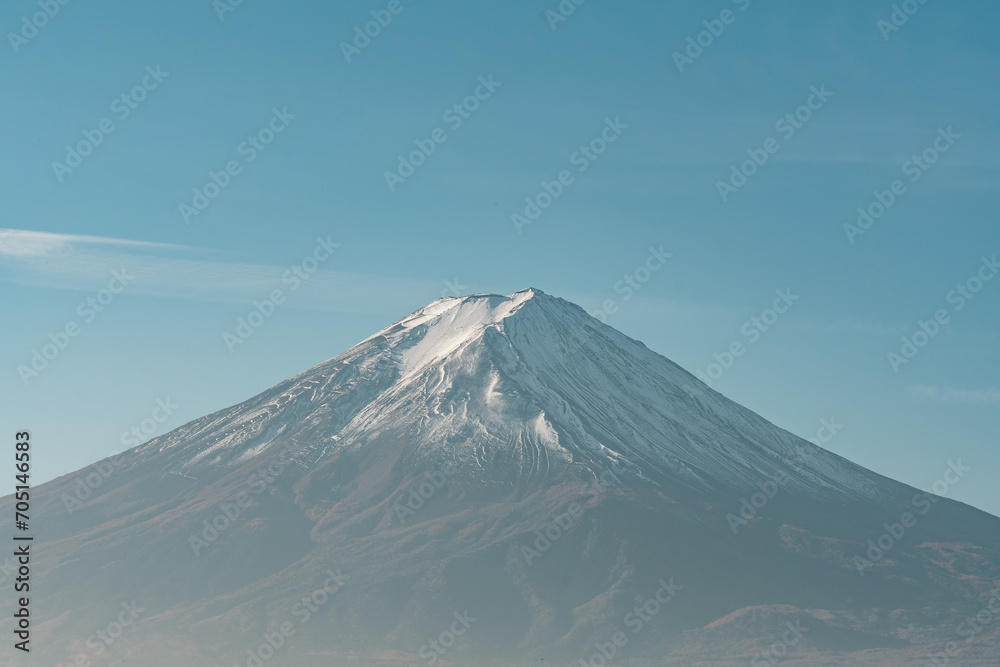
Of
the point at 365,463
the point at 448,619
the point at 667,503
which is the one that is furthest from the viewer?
the point at 365,463

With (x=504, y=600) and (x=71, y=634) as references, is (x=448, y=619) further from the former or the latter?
(x=71, y=634)

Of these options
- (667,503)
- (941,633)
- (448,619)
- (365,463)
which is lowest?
(941,633)

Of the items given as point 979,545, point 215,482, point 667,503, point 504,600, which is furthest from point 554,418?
point 979,545

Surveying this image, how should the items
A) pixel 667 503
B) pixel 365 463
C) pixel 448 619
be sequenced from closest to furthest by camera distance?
1. pixel 448 619
2. pixel 667 503
3. pixel 365 463

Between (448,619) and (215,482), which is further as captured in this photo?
(215,482)

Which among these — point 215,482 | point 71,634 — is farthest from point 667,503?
point 71,634

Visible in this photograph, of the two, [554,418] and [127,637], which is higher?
[554,418]

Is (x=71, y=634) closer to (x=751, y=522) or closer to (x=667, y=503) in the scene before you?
(x=667, y=503)
